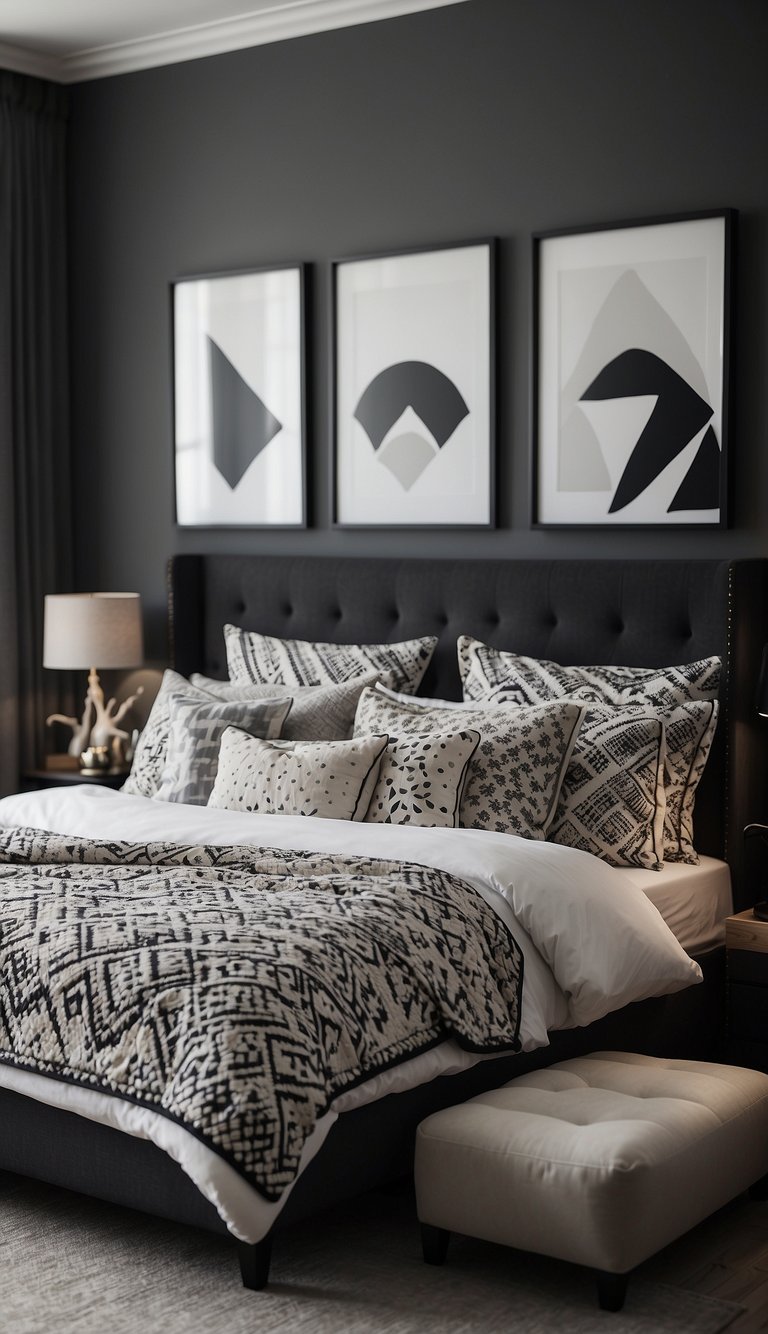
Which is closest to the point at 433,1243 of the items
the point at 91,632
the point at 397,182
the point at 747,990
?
the point at 747,990

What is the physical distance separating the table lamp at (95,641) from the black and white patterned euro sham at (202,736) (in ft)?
2.53

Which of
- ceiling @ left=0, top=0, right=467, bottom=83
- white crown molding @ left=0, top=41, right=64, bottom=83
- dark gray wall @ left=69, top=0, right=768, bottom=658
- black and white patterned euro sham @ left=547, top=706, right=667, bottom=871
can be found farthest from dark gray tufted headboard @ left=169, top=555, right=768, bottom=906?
white crown molding @ left=0, top=41, right=64, bottom=83

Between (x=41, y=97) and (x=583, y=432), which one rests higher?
(x=41, y=97)

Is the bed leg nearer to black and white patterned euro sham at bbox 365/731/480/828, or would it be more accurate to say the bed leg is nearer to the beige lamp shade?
black and white patterned euro sham at bbox 365/731/480/828

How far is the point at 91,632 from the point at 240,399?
0.93m

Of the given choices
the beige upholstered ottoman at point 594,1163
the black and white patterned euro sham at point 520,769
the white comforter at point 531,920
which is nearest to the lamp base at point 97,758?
the white comforter at point 531,920

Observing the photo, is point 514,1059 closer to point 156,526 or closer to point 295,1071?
point 295,1071

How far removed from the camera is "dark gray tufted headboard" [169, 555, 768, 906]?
4039 millimetres

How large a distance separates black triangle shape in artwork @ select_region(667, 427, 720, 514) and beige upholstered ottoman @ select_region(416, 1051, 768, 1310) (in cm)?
172

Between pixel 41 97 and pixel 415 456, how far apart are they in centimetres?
197

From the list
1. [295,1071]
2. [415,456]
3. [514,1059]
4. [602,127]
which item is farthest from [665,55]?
[295,1071]

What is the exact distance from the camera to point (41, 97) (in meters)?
5.41

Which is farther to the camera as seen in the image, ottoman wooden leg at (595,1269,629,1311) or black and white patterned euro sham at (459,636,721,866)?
black and white patterned euro sham at (459,636,721,866)

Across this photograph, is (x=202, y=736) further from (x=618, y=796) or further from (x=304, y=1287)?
(x=304, y=1287)
